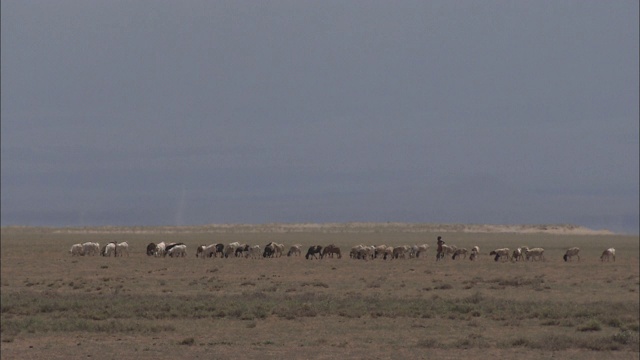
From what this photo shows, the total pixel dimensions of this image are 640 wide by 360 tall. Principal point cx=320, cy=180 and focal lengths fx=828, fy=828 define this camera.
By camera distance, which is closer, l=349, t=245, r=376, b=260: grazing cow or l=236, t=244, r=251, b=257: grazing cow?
l=349, t=245, r=376, b=260: grazing cow

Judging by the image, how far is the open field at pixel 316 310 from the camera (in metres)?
21.4

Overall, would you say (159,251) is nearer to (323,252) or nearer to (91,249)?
(91,249)

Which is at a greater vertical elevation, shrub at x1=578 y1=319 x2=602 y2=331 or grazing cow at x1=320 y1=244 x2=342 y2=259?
grazing cow at x1=320 y1=244 x2=342 y2=259

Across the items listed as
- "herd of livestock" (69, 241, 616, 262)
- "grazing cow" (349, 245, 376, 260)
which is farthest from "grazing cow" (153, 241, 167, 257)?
"grazing cow" (349, 245, 376, 260)

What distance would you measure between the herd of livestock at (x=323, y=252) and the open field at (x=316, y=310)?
3130mm

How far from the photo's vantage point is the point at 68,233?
9638cm

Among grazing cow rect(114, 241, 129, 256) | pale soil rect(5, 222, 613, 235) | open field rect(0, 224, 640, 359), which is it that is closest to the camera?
open field rect(0, 224, 640, 359)

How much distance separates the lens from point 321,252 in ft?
179

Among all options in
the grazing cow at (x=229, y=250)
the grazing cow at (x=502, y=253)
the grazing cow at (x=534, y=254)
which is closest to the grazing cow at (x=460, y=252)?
the grazing cow at (x=502, y=253)

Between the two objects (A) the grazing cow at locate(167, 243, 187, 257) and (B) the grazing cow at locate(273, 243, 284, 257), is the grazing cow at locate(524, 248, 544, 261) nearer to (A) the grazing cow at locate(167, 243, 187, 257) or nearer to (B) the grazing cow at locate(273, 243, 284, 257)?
(B) the grazing cow at locate(273, 243, 284, 257)

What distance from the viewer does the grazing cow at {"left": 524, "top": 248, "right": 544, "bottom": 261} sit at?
52219 millimetres

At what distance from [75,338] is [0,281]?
19442mm

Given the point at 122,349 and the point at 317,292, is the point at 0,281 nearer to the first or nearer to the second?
the point at 317,292

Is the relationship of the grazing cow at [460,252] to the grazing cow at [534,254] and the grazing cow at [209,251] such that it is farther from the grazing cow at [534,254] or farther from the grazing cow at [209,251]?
the grazing cow at [209,251]
